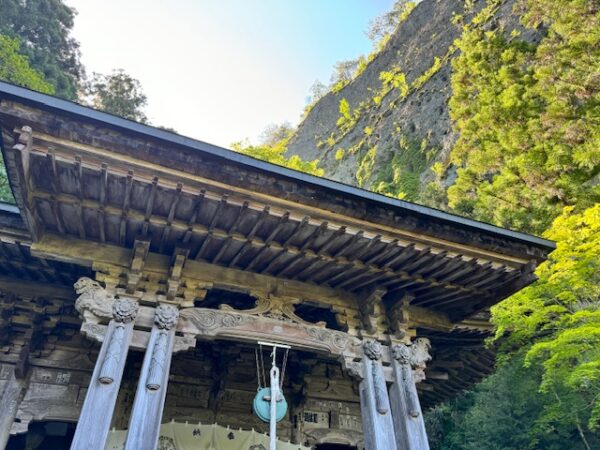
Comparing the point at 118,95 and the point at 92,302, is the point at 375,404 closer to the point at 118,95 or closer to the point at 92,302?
the point at 92,302

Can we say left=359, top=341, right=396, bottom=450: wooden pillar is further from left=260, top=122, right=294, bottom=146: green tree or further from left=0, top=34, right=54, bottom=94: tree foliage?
left=260, top=122, right=294, bottom=146: green tree

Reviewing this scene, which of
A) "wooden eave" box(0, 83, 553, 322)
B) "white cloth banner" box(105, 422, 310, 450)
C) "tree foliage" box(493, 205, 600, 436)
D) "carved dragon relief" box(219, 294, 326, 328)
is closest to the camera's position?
"wooden eave" box(0, 83, 553, 322)

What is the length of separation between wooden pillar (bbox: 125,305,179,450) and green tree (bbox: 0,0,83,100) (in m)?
18.0

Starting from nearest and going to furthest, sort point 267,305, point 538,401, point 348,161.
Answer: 1. point 267,305
2. point 538,401
3. point 348,161

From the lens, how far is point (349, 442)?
7910mm

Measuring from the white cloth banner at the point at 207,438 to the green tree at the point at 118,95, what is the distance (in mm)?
19433

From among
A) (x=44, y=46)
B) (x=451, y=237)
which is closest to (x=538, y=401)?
(x=451, y=237)

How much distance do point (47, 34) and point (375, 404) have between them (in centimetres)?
2240

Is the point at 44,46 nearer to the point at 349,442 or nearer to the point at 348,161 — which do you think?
the point at 348,161

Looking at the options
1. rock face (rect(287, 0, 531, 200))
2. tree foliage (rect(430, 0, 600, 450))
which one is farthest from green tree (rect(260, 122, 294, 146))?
tree foliage (rect(430, 0, 600, 450))

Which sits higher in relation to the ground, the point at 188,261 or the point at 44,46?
the point at 44,46

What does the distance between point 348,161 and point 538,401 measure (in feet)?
71.7

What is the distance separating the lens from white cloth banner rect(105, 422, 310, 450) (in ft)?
21.9

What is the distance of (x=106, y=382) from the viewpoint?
4590mm
